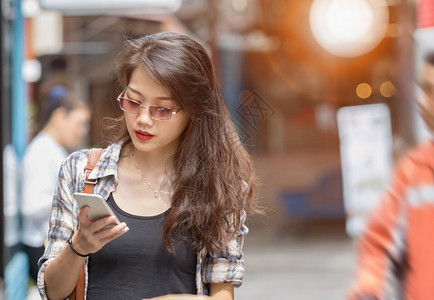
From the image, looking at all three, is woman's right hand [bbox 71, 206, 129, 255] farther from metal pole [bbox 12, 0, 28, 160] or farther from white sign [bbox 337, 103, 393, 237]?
white sign [bbox 337, 103, 393, 237]

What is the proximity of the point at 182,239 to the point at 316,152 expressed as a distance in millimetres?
12112

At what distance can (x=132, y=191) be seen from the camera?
2174 millimetres

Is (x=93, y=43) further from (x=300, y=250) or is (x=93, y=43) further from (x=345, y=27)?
(x=345, y=27)

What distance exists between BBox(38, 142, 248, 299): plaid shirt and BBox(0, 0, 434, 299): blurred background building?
3.14 meters

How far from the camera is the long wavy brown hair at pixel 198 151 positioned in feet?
6.93

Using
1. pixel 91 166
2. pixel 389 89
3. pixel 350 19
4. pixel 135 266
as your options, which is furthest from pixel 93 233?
pixel 389 89

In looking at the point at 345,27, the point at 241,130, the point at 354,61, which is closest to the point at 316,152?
the point at 354,61

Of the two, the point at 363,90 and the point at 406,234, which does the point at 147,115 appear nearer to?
the point at 406,234

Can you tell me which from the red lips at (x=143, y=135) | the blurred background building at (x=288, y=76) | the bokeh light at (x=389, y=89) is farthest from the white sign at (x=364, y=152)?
the red lips at (x=143, y=135)

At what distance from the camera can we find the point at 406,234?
5.33 ft

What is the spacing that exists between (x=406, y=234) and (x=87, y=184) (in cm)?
99

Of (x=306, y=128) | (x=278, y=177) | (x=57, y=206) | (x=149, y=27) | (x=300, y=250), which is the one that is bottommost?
(x=300, y=250)

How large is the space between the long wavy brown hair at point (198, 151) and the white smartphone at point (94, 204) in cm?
25

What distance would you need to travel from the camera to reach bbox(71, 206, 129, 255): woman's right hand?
1.89 meters
